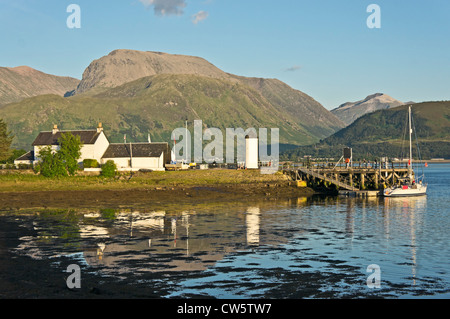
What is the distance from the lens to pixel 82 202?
65.8 m

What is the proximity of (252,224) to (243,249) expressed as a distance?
40.3 feet

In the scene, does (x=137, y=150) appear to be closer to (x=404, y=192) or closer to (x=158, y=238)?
(x=404, y=192)

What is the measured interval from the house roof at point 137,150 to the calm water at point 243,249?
45676 mm

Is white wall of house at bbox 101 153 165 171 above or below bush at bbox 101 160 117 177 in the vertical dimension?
above

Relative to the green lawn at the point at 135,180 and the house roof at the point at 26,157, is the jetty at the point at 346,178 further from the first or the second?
the house roof at the point at 26,157

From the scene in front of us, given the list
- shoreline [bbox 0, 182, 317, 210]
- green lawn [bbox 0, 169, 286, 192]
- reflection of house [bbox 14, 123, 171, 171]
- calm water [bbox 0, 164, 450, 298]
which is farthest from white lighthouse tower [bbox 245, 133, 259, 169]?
calm water [bbox 0, 164, 450, 298]

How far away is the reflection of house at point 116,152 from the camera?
10406 centimetres

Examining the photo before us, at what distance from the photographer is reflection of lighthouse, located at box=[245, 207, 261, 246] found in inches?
1551

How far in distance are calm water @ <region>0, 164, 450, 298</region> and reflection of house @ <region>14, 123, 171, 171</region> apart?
44.4m

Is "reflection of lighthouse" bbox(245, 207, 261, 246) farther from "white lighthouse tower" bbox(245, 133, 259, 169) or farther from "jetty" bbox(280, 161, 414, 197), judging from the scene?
"white lighthouse tower" bbox(245, 133, 259, 169)

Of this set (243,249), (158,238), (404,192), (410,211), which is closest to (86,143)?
(404,192)

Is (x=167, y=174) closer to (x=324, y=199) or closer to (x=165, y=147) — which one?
(x=165, y=147)
